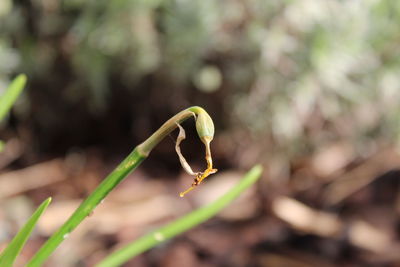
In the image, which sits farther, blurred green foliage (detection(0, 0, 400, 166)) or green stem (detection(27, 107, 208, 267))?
blurred green foliage (detection(0, 0, 400, 166))

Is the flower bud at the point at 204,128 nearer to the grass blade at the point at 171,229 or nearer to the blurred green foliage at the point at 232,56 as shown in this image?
the grass blade at the point at 171,229

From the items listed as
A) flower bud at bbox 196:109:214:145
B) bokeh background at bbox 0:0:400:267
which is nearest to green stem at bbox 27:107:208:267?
flower bud at bbox 196:109:214:145

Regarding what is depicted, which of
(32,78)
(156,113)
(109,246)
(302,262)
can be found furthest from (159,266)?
(32,78)

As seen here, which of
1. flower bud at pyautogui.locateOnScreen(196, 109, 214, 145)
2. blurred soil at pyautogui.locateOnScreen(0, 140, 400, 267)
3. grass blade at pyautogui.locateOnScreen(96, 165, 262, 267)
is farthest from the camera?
blurred soil at pyautogui.locateOnScreen(0, 140, 400, 267)

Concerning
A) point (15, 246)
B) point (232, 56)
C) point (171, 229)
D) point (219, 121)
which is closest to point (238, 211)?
point (219, 121)

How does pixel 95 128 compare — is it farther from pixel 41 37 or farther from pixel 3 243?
pixel 3 243

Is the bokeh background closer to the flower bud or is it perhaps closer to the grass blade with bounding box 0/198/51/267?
the grass blade with bounding box 0/198/51/267

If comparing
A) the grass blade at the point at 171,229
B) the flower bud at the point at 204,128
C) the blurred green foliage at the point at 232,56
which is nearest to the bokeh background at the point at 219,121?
the blurred green foliage at the point at 232,56

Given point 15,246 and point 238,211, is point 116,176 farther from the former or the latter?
point 238,211
